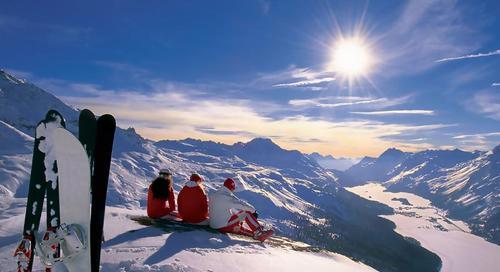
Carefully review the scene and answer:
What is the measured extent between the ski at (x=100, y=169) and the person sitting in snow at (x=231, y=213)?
8.41 meters

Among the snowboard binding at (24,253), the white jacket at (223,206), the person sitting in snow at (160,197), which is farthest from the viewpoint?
the person sitting in snow at (160,197)

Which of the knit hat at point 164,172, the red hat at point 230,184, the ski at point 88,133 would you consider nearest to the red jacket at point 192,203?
the knit hat at point 164,172

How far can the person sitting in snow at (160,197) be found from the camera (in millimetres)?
13891

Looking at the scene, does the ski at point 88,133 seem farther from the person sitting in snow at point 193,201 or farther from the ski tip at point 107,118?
the person sitting in snow at point 193,201

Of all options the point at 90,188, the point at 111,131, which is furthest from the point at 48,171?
the point at 111,131

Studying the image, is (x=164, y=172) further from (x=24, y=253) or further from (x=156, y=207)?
(x=24, y=253)

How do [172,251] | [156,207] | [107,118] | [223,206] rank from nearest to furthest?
[107,118], [172,251], [223,206], [156,207]

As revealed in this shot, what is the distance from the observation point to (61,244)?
5004mm

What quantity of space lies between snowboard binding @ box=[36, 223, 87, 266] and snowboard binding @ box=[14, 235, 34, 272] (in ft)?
4.39

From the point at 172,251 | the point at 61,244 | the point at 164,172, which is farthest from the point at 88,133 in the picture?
the point at 164,172

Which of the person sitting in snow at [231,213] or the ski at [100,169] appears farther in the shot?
the person sitting in snow at [231,213]

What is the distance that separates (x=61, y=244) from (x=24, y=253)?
1615 mm

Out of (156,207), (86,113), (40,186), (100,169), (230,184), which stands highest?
(86,113)

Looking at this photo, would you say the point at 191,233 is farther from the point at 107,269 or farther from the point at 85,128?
the point at 85,128
